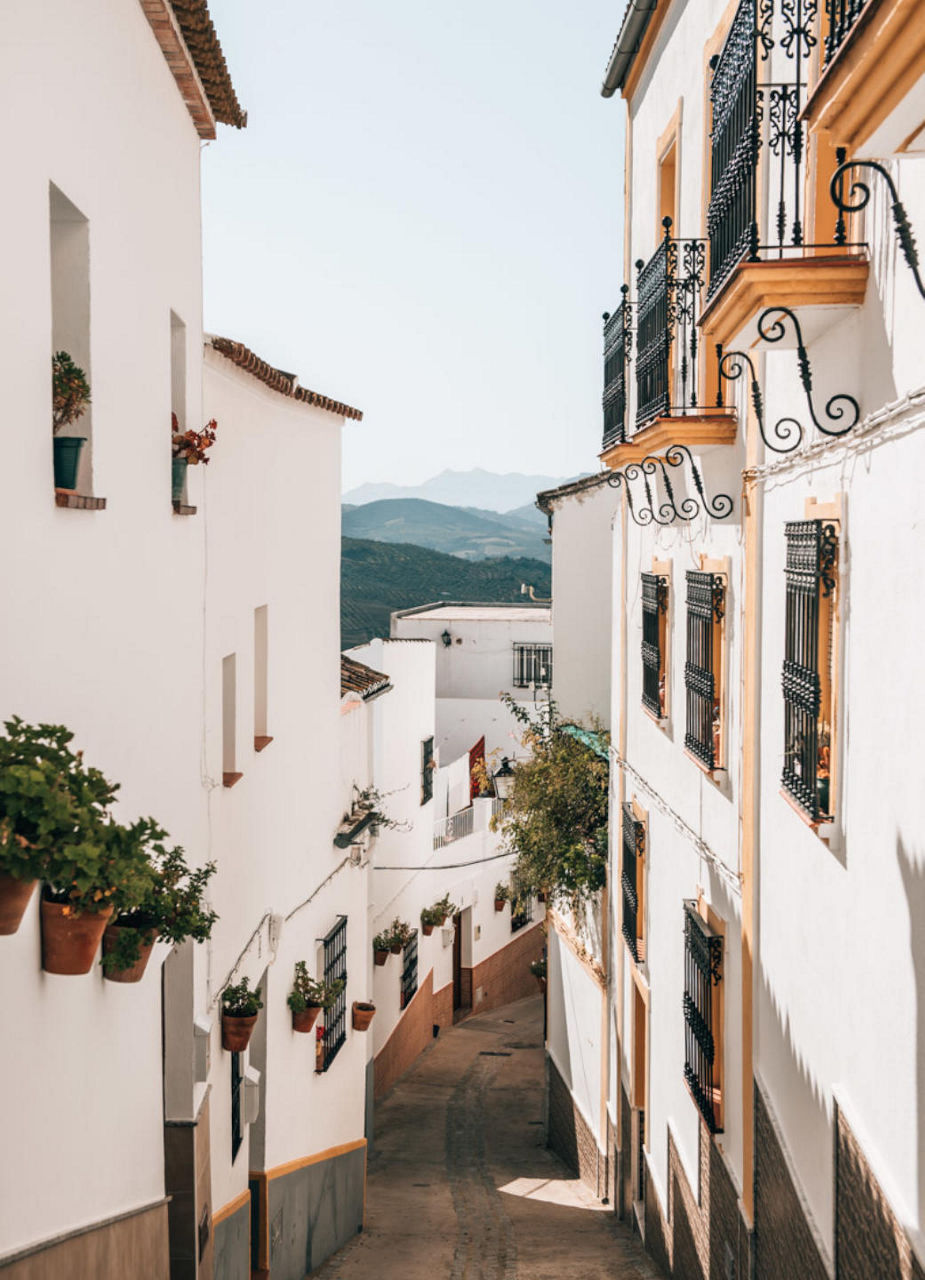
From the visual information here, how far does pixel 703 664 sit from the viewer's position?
882cm

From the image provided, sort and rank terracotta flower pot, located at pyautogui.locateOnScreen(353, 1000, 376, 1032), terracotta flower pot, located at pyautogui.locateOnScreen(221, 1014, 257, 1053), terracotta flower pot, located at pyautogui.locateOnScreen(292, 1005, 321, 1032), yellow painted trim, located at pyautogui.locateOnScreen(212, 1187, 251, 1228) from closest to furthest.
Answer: yellow painted trim, located at pyautogui.locateOnScreen(212, 1187, 251, 1228)
terracotta flower pot, located at pyautogui.locateOnScreen(221, 1014, 257, 1053)
terracotta flower pot, located at pyautogui.locateOnScreen(292, 1005, 321, 1032)
terracotta flower pot, located at pyautogui.locateOnScreen(353, 1000, 376, 1032)

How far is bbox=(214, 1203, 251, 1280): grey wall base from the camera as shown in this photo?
31.8 feet

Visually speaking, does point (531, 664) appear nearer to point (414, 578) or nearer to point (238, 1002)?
point (414, 578)

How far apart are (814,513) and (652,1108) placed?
726 cm

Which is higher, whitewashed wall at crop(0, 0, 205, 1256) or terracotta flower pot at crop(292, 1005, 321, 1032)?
whitewashed wall at crop(0, 0, 205, 1256)

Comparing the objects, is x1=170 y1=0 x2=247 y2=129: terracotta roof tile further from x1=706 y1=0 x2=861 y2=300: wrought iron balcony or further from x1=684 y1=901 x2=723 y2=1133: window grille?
x1=684 y1=901 x2=723 y2=1133: window grille

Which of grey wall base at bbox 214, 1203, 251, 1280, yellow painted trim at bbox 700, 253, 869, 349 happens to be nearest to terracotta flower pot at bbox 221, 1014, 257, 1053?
grey wall base at bbox 214, 1203, 251, 1280

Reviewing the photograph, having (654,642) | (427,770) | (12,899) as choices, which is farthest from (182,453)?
(427,770)

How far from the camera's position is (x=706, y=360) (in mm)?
8648

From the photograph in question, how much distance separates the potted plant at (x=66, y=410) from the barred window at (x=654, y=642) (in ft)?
20.3

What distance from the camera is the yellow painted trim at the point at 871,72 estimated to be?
112 inches

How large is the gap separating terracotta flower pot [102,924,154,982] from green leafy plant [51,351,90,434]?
2230 mm

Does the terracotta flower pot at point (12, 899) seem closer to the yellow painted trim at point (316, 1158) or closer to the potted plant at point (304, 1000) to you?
the yellow painted trim at point (316, 1158)

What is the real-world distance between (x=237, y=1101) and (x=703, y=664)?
5389 mm
